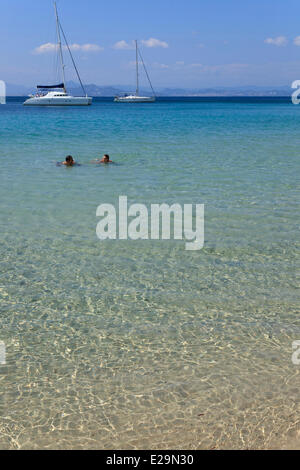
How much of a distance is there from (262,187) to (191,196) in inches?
102

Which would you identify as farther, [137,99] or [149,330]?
[137,99]

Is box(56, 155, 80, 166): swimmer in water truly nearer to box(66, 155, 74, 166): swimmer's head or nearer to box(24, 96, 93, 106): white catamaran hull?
box(66, 155, 74, 166): swimmer's head

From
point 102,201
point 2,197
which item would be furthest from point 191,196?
point 2,197

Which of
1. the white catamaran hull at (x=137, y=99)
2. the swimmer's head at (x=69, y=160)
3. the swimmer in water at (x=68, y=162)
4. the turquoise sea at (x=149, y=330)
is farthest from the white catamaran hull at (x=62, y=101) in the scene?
the turquoise sea at (x=149, y=330)

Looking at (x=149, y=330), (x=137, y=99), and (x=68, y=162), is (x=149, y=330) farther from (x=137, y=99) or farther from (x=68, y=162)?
(x=137, y=99)

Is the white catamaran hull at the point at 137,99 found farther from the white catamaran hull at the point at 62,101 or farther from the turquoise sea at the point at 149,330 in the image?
the turquoise sea at the point at 149,330

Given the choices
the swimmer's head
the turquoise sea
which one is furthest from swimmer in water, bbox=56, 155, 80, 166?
the turquoise sea

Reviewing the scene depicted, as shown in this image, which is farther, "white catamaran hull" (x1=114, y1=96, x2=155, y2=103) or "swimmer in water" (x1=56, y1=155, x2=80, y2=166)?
"white catamaran hull" (x1=114, y1=96, x2=155, y2=103)

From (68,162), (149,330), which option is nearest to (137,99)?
(68,162)

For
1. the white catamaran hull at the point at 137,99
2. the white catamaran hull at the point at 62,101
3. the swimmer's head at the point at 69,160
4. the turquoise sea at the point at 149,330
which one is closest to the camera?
the turquoise sea at the point at 149,330

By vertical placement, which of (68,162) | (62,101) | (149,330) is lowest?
(149,330)
